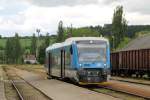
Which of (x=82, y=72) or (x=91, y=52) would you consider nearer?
(x=82, y=72)

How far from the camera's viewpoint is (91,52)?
101 ft

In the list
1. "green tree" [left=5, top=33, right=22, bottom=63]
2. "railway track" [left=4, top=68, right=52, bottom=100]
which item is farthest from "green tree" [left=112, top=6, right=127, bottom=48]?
"green tree" [left=5, top=33, right=22, bottom=63]

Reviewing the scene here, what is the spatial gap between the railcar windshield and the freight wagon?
13632 millimetres

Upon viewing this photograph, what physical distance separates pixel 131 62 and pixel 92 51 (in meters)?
18.7

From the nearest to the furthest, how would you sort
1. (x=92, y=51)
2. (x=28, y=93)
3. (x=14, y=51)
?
(x=28, y=93) < (x=92, y=51) < (x=14, y=51)

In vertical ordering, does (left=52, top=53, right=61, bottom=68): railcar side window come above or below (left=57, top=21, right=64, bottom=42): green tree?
below

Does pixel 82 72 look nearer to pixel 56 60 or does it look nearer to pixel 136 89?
pixel 136 89

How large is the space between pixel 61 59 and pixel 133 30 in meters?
131

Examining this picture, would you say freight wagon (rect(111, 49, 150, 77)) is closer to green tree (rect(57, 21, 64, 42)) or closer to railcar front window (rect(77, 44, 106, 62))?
railcar front window (rect(77, 44, 106, 62))

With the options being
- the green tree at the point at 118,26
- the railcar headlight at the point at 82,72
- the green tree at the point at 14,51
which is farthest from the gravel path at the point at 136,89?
the green tree at the point at 14,51

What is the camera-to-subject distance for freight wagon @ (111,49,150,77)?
4456 centimetres

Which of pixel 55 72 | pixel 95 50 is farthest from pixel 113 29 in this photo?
pixel 95 50

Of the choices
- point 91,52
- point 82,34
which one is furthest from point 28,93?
point 82,34

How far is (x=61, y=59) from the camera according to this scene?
36.2m
